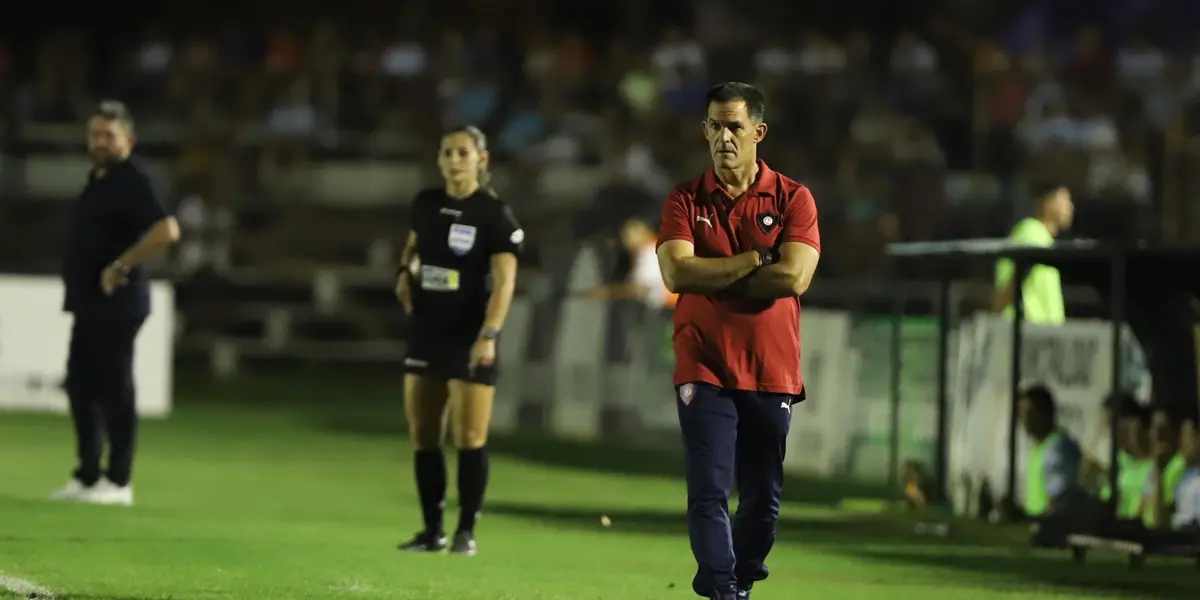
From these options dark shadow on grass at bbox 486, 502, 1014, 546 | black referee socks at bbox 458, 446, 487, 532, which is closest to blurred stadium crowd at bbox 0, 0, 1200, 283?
dark shadow on grass at bbox 486, 502, 1014, 546

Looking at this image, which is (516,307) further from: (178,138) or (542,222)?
(178,138)

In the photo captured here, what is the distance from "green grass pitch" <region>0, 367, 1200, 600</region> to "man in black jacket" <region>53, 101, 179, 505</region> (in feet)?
1.63

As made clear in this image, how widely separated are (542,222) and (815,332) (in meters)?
10.1

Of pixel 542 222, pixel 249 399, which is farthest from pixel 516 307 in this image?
pixel 542 222

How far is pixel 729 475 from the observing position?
835 cm

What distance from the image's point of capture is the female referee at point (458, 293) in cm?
1114

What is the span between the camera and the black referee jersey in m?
11.2

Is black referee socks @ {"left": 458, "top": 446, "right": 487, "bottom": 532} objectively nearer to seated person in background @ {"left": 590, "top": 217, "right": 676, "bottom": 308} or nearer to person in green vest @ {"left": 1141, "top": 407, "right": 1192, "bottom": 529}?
person in green vest @ {"left": 1141, "top": 407, "right": 1192, "bottom": 529}

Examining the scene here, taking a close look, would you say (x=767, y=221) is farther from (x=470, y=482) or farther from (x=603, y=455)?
(x=603, y=455)

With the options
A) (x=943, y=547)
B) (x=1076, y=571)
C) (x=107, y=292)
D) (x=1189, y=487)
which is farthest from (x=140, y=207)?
(x=1189, y=487)

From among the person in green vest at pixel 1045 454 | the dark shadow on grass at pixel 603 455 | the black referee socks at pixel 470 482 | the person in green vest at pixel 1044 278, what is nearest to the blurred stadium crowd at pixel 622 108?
the dark shadow on grass at pixel 603 455

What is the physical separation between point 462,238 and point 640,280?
10348mm

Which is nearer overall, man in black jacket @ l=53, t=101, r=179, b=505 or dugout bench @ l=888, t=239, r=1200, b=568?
dugout bench @ l=888, t=239, r=1200, b=568

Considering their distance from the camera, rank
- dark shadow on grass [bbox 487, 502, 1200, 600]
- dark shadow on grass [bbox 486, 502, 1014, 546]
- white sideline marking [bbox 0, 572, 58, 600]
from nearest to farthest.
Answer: white sideline marking [bbox 0, 572, 58, 600]
dark shadow on grass [bbox 487, 502, 1200, 600]
dark shadow on grass [bbox 486, 502, 1014, 546]
